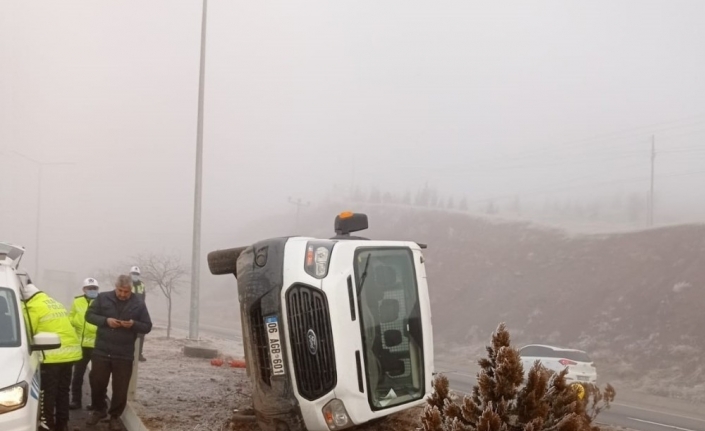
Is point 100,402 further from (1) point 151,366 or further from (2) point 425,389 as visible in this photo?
(1) point 151,366

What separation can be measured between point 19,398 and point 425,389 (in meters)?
3.32

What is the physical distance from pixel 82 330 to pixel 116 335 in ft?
3.64

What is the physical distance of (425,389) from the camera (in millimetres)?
6031

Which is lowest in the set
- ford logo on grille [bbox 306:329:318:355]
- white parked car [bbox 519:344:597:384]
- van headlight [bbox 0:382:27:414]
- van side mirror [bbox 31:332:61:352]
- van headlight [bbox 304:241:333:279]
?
white parked car [bbox 519:344:597:384]

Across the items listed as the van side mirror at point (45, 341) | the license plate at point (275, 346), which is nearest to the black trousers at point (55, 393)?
the van side mirror at point (45, 341)

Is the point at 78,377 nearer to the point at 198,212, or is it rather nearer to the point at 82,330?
the point at 82,330

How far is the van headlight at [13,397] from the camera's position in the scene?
495 centimetres

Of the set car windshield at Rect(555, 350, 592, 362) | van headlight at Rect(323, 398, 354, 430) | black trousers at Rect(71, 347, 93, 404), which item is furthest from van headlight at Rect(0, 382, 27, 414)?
car windshield at Rect(555, 350, 592, 362)

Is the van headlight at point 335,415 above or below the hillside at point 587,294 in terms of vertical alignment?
above

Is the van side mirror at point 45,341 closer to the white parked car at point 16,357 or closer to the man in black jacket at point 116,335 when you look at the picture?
the white parked car at point 16,357

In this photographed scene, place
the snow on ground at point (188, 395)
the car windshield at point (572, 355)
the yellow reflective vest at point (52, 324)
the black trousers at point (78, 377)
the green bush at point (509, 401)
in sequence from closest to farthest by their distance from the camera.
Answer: the green bush at point (509, 401)
the yellow reflective vest at point (52, 324)
the snow on ground at point (188, 395)
the black trousers at point (78, 377)
the car windshield at point (572, 355)

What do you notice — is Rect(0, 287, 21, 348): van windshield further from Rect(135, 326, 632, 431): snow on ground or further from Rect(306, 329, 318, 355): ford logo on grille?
Rect(306, 329, 318, 355): ford logo on grille

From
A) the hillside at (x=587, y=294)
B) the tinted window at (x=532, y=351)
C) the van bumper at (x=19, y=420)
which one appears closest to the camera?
the van bumper at (x=19, y=420)

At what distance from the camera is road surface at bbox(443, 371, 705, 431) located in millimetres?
14758
